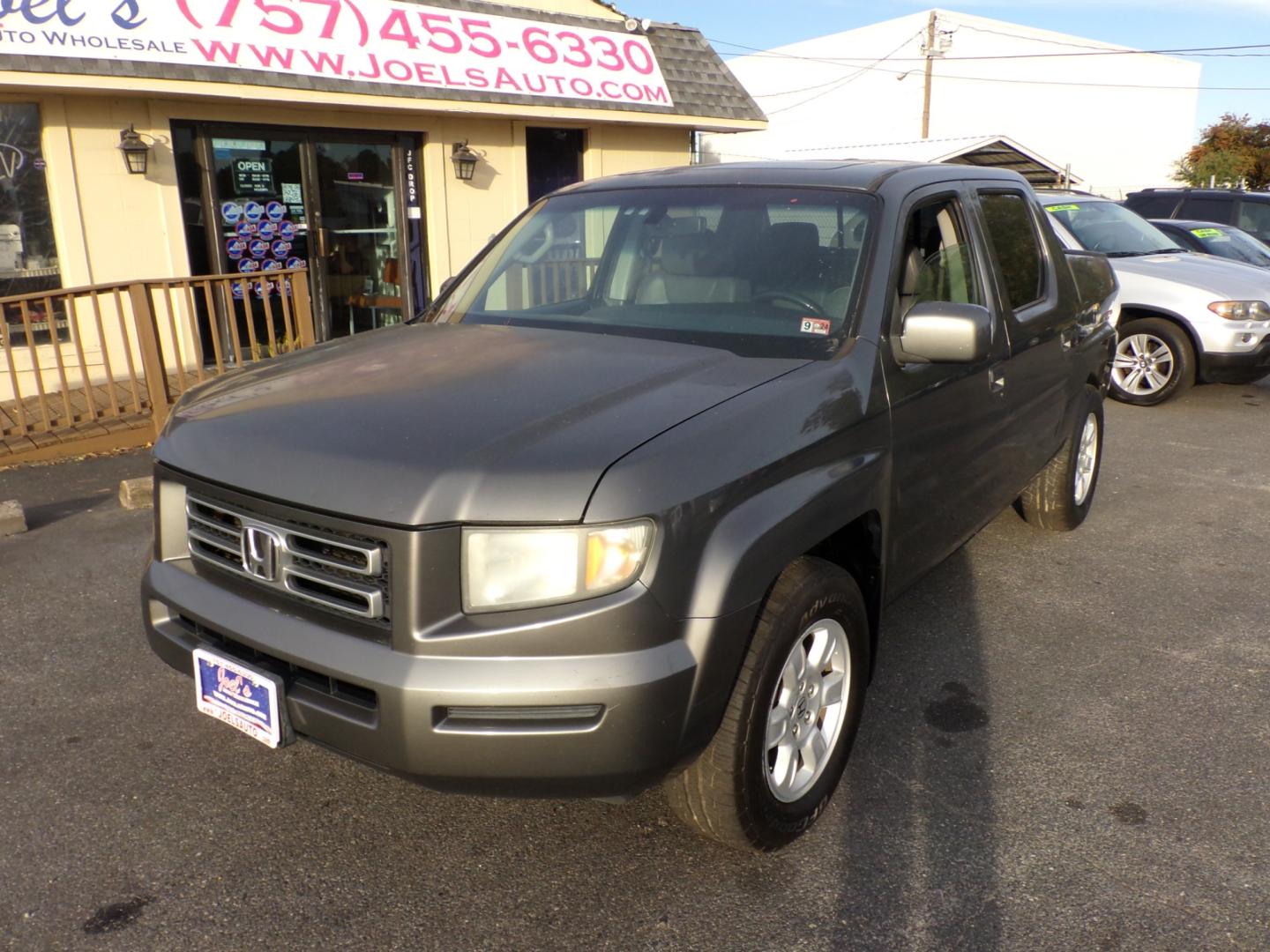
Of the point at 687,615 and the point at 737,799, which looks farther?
the point at 737,799

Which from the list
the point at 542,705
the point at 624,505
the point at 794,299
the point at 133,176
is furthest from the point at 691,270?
the point at 133,176

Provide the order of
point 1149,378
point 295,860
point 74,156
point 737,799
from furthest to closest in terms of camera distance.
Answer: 1. point 1149,378
2. point 74,156
3. point 295,860
4. point 737,799

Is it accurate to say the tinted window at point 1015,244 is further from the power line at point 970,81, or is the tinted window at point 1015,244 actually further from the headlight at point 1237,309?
the power line at point 970,81

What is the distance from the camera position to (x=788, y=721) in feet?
8.99

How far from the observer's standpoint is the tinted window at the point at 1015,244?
411 cm

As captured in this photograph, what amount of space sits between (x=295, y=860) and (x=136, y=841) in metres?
0.48

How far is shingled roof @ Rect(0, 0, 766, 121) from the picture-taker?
→ 799 cm

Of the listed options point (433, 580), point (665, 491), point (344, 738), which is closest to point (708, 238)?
point (665, 491)

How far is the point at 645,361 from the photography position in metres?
2.93

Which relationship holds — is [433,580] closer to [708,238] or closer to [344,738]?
[344,738]

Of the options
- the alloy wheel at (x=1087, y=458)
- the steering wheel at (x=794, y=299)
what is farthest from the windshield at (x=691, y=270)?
the alloy wheel at (x=1087, y=458)

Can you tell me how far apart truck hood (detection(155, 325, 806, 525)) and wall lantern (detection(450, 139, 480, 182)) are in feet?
26.8

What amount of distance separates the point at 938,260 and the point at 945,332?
0.75 meters

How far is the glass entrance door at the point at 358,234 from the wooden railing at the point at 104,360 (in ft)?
5.43
